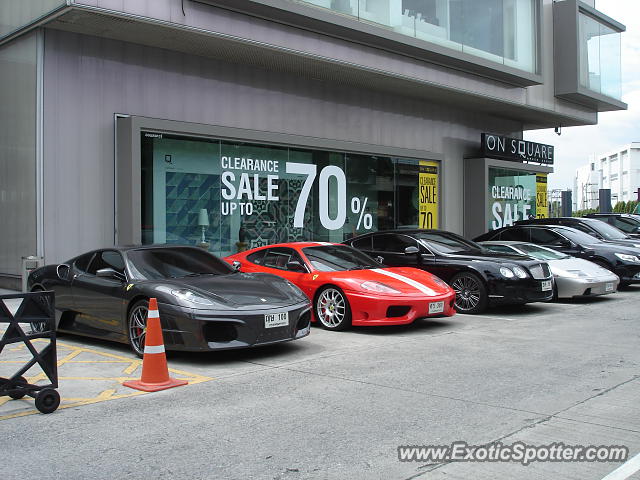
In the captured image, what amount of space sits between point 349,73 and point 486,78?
561cm

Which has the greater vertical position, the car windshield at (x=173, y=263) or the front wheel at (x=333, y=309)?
the car windshield at (x=173, y=263)

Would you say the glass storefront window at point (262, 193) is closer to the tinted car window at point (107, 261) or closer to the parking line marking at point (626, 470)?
the tinted car window at point (107, 261)

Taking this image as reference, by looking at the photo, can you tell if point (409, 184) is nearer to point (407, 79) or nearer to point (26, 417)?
point (407, 79)

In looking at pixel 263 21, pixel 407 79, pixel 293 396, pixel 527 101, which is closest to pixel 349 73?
pixel 407 79

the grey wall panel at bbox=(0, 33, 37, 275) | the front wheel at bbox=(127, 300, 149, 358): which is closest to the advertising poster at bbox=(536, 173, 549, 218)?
the grey wall panel at bbox=(0, 33, 37, 275)

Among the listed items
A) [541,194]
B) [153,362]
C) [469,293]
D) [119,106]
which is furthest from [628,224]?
[153,362]

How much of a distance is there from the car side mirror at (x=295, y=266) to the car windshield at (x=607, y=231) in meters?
9.56

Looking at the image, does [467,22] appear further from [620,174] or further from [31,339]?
A: [620,174]

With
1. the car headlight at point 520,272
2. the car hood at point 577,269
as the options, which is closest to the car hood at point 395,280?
the car headlight at point 520,272

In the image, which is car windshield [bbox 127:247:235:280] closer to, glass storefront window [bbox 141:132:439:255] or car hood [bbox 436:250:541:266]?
car hood [bbox 436:250:541:266]

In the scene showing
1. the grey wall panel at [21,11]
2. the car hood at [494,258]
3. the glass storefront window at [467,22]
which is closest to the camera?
the car hood at [494,258]

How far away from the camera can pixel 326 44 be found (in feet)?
48.5

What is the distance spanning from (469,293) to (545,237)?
4667 mm

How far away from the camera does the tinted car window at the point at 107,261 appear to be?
25.3 feet
